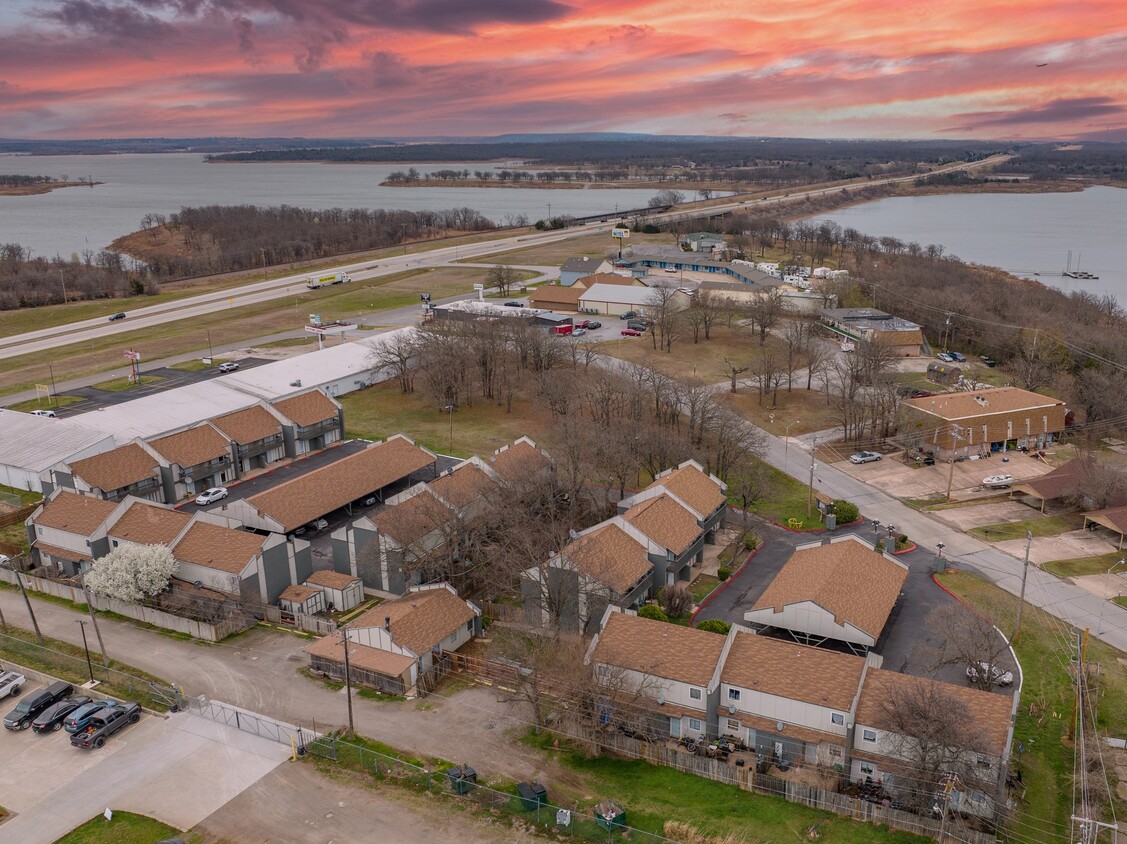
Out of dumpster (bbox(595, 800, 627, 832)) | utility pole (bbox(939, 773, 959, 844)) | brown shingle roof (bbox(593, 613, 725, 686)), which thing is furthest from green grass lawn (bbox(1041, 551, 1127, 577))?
dumpster (bbox(595, 800, 627, 832))

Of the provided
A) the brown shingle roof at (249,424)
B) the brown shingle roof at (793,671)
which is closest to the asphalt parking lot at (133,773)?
the brown shingle roof at (793,671)

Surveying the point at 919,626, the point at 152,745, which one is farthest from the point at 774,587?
the point at 152,745

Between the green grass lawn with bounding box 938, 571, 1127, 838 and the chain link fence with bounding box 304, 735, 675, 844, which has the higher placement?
the chain link fence with bounding box 304, 735, 675, 844

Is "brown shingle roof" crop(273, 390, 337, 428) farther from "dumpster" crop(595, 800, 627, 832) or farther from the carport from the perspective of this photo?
the carport

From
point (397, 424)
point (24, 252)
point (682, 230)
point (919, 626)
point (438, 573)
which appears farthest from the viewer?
point (682, 230)

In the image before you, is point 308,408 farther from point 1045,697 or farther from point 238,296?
point 238,296

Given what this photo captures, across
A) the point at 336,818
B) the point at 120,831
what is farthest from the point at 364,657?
the point at 120,831

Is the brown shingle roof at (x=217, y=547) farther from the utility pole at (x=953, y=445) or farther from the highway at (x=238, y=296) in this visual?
the highway at (x=238, y=296)

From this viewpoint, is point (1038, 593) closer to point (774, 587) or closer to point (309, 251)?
point (774, 587)
